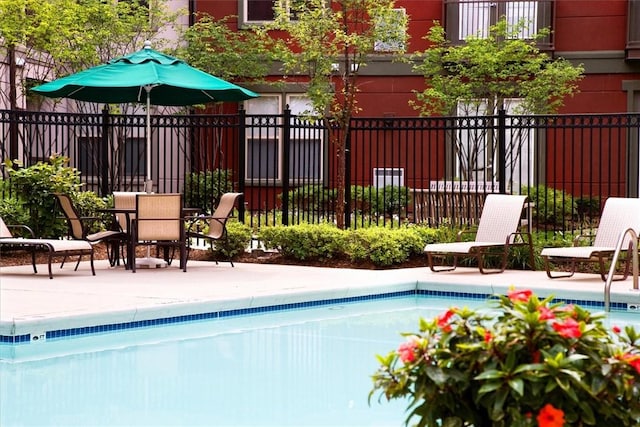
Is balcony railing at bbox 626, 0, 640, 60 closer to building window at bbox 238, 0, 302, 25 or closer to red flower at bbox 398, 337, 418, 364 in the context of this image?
building window at bbox 238, 0, 302, 25

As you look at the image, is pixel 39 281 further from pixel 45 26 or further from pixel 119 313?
pixel 45 26

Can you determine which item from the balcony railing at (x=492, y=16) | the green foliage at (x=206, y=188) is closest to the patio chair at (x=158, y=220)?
the green foliage at (x=206, y=188)

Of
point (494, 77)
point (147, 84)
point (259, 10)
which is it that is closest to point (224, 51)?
point (259, 10)

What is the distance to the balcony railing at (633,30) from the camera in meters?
21.3

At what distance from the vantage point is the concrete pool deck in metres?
9.08

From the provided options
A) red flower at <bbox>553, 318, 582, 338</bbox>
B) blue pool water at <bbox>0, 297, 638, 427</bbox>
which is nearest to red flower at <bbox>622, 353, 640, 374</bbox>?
red flower at <bbox>553, 318, 582, 338</bbox>

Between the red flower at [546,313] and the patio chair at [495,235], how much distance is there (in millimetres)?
8725

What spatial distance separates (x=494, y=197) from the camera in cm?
→ 1330

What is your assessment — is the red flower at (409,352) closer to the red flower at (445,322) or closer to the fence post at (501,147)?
the red flower at (445,322)

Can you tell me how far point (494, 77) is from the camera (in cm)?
2020

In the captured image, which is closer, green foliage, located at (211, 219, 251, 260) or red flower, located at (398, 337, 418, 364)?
red flower, located at (398, 337, 418, 364)

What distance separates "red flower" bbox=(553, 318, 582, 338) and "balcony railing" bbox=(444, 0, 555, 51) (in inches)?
725

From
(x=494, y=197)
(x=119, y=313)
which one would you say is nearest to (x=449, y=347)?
(x=119, y=313)

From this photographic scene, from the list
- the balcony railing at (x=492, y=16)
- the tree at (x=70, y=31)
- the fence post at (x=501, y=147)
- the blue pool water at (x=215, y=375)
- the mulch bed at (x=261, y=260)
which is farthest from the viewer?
the balcony railing at (x=492, y=16)
